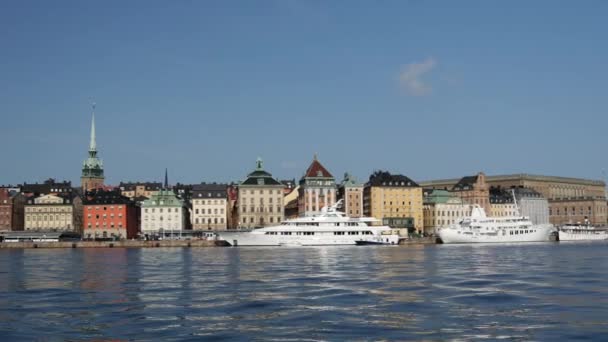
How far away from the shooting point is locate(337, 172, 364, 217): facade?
542 feet

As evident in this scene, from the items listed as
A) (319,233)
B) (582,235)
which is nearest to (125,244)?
(319,233)

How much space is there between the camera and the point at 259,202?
158m

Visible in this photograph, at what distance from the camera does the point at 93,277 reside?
1902 inches

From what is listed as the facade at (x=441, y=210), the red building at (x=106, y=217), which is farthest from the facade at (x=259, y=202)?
the facade at (x=441, y=210)

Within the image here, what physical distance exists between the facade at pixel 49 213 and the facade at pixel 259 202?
1525 inches

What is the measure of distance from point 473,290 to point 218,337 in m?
16.1

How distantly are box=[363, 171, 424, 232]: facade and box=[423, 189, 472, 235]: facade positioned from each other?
30.5 ft

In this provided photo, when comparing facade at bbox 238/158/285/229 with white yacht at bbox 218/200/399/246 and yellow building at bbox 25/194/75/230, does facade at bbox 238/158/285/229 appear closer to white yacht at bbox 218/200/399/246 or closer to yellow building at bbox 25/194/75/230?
white yacht at bbox 218/200/399/246

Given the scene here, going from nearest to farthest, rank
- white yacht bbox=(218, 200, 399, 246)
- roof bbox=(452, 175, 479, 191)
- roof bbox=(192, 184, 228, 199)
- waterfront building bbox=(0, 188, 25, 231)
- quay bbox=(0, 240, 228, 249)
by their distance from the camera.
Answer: white yacht bbox=(218, 200, 399, 246) → quay bbox=(0, 240, 228, 249) → roof bbox=(192, 184, 228, 199) → waterfront building bbox=(0, 188, 25, 231) → roof bbox=(452, 175, 479, 191)

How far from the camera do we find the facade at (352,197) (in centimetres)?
16525

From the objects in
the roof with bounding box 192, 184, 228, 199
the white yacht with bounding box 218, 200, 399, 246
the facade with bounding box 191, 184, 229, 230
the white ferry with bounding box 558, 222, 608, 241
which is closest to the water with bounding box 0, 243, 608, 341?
the white yacht with bounding box 218, 200, 399, 246

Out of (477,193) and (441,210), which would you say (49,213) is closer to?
(441,210)

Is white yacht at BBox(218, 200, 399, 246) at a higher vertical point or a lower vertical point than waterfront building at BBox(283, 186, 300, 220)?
lower

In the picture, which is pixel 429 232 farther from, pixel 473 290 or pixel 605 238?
pixel 473 290
